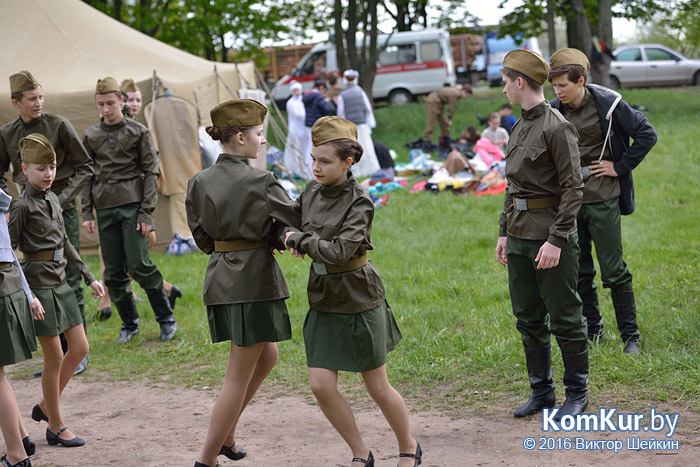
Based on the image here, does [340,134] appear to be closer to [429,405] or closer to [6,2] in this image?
[429,405]

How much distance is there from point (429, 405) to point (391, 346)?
1.22 m

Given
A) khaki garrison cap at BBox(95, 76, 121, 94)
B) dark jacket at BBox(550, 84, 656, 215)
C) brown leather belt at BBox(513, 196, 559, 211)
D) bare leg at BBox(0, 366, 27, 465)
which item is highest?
khaki garrison cap at BBox(95, 76, 121, 94)

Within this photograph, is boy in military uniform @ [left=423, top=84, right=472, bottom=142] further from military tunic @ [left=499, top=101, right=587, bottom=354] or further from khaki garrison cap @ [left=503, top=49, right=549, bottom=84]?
khaki garrison cap @ [left=503, top=49, right=549, bottom=84]

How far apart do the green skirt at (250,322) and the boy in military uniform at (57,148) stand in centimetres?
237

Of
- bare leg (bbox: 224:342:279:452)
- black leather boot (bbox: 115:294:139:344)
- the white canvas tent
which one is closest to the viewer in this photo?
Answer: bare leg (bbox: 224:342:279:452)

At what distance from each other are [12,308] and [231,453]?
1.33 metres

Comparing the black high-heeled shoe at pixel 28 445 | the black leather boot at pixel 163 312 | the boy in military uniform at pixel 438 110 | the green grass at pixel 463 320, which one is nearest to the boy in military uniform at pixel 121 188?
the black leather boot at pixel 163 312

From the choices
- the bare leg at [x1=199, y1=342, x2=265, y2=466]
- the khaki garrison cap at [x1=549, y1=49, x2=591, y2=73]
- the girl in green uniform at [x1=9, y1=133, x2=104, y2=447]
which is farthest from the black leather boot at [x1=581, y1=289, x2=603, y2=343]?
the girl in green uniform at [x1=9, y1=133, x2=104, y2=447]

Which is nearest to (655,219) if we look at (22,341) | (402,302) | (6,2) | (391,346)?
(402,302)

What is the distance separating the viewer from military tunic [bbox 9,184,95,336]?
4.33 meters

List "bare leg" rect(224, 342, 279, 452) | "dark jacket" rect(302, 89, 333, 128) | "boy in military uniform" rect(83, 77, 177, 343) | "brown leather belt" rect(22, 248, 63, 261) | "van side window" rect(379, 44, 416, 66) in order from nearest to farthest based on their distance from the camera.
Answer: "bare leg" rect(224, 342, 279, 452), "brown leather belt" rect(22, 248, 63, 261), "boy in military uniform" rect(83, 77, 177, 343), "dark jacket" rect(302, 89, 333, 128), "van side window" rect(379, 44, 416, 66)

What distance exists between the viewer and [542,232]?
13.4 feet

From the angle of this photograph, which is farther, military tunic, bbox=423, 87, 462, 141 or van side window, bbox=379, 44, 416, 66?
van side window, bbox=379, 44, 416, 66

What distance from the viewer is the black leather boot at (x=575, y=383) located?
4.25 m
